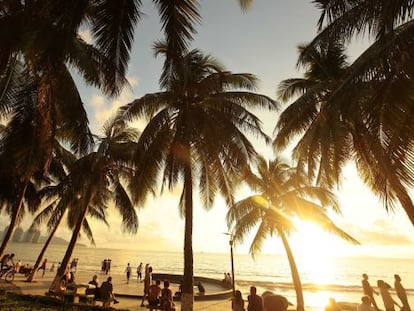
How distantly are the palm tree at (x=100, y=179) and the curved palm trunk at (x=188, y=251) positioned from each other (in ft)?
15.5

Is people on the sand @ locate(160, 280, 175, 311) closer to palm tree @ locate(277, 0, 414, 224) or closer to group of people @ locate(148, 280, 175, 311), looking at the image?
group of people @ locate(148, 280, 175, 311)

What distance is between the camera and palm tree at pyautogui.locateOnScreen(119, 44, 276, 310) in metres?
13.0

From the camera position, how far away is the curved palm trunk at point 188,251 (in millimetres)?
11656

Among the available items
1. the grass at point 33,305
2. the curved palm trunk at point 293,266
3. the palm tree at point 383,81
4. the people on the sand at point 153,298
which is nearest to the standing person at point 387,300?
the palm tree at point 383,81

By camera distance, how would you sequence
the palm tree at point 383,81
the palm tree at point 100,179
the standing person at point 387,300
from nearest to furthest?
the palm tree at point 383,81 < the standing person at point 387,300 < the palm tree at point 100,179

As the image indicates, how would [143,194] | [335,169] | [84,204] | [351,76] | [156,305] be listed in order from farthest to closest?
1. [84,204]
2. [143,194]
3. [156,305]
4. [335,169]
5. [351,76]

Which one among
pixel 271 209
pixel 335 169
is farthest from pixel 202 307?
pixel 335 169

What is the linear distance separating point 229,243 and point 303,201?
15.7 feet

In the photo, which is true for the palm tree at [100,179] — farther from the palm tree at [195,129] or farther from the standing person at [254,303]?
the standing person at [254,303]

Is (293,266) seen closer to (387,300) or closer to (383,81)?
(387,300)

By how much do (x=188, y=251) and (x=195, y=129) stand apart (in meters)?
4.81

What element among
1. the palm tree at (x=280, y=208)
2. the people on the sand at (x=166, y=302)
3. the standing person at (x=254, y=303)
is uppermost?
the palm tree at (x=280, y=208)

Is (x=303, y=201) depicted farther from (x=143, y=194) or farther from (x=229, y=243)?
(x=143, y=194)

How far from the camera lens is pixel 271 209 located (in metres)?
18.7
